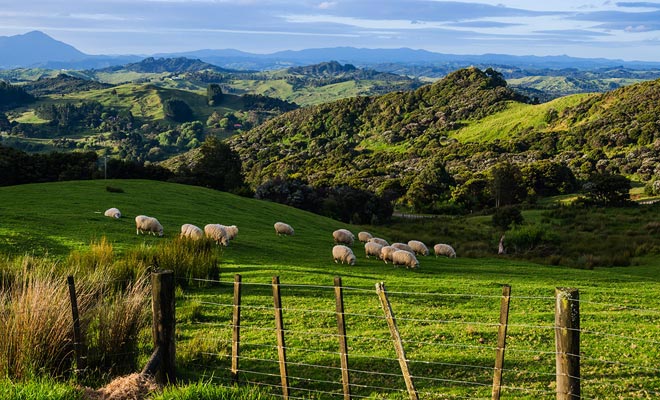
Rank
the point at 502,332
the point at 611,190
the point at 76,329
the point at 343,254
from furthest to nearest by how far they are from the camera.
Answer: the point at 611,190 < the point at 343,254 < the point at 76,329 < the point at 502,332

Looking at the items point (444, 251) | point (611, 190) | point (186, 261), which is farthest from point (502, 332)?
point (611, 190)

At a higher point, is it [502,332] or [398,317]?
[502,332]

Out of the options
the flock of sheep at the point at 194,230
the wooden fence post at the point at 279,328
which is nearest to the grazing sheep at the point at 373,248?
the flock of sheep at the point at 194,230

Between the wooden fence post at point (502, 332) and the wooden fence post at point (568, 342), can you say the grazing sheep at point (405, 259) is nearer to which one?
the wooden fence post at point (502, 332)

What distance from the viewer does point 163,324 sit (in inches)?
306

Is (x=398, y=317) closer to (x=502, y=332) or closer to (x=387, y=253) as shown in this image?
(x=502, y=332)

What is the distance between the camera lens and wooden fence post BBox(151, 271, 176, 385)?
773 cm

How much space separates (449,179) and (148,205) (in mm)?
67622

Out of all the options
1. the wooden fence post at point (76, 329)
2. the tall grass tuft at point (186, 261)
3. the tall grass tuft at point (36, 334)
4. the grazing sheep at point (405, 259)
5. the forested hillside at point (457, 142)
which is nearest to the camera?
the tall grass tuft at point (36, 334)

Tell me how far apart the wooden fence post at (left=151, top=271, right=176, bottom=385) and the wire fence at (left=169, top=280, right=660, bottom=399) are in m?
0.73

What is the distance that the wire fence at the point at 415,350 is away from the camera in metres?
8.42

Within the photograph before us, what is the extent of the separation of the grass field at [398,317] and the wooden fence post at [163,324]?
0.87 meters

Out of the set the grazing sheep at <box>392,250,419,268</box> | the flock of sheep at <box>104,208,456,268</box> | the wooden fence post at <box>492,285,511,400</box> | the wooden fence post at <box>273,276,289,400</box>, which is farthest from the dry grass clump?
the grazing sheep at <box>392,250,419,268</box>

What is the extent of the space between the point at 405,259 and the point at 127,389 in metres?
15.1
